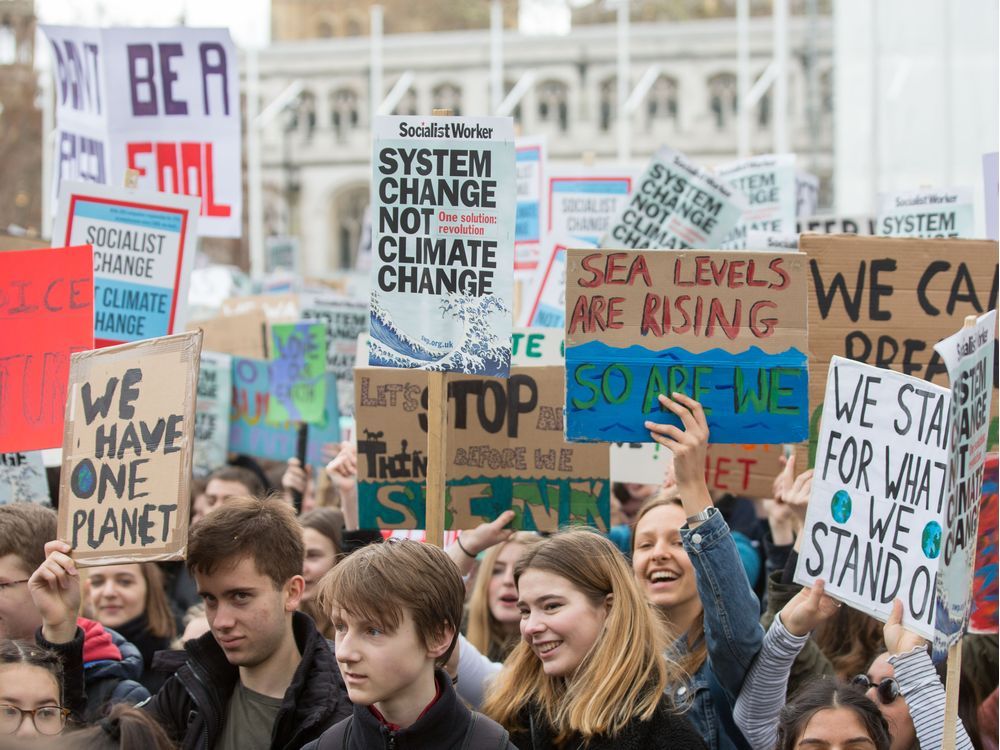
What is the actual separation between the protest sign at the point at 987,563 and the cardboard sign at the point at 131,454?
214 centimetres

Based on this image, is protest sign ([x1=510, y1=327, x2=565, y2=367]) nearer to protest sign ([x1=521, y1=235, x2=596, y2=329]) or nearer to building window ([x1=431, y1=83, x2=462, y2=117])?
protest sign ([x1=521, y1=235, x2=596, y2=329])

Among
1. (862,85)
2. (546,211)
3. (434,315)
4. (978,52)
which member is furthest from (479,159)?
(862,85)

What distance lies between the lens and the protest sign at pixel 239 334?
834cm

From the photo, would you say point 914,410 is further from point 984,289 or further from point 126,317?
point 126,317

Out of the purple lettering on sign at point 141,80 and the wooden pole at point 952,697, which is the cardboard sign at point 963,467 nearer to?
the wooden pole at point 952,697

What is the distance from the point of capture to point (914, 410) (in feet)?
12.7

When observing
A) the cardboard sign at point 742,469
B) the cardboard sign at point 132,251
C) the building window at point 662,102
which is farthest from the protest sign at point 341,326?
the building window at point 662,102

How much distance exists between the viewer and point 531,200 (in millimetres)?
9258

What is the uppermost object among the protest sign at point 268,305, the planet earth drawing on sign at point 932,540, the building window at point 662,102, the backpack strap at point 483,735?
the building window at point 662,102

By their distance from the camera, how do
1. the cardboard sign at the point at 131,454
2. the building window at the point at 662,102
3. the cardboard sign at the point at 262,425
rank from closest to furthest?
1. the cardboard sign at the point at 131,454
2. the cardboard sign at the point at 262,425
3. the building window at the point at 662,102

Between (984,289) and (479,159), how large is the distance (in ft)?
5.66

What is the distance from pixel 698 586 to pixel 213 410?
4092 mm

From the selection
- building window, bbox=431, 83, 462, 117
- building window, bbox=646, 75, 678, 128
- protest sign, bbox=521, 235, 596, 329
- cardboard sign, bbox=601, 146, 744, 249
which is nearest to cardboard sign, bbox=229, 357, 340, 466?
protest sign, bbox=521, 235, 596, 329

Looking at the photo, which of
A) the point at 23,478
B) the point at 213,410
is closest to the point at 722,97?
the point at 213,410
